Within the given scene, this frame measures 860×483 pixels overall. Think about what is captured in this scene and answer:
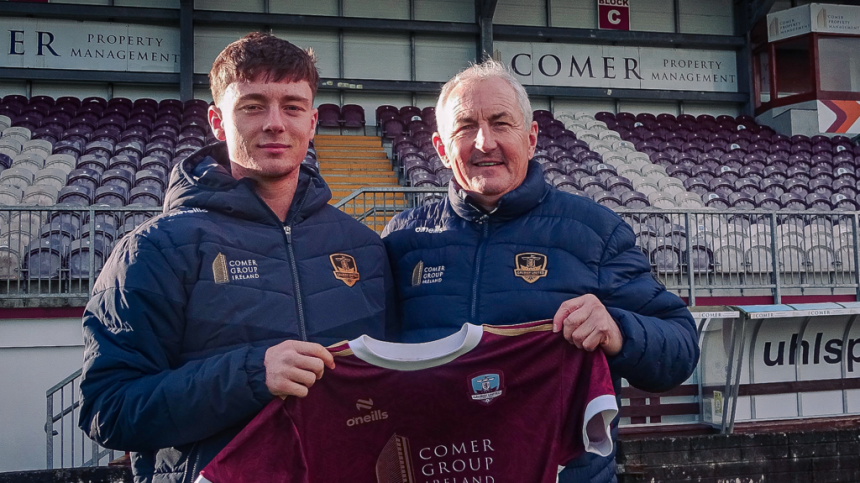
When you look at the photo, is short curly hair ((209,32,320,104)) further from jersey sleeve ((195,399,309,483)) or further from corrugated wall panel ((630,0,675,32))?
corrugated wall panel ((630,0,675,32))

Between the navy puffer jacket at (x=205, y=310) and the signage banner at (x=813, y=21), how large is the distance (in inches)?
656

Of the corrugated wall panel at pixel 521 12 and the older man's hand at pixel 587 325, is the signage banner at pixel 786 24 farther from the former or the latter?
the older man's hand at pixel 587 325

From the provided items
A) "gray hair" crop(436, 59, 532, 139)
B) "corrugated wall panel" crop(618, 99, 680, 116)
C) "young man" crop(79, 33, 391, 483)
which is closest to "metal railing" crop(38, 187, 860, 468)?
"gray hair" crop(436, 59, 532, 139)

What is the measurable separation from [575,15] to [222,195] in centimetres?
1537

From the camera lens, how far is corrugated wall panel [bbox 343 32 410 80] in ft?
48.8

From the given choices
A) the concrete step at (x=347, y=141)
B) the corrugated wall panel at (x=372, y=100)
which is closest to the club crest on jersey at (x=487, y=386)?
the concrete step at (x=347, y=141)

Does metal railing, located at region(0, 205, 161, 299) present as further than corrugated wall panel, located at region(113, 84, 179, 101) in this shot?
No

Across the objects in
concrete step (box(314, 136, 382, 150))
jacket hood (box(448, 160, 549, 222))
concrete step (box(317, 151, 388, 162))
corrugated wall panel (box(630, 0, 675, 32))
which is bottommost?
jacket hood (box(448, 160, 549, 222))

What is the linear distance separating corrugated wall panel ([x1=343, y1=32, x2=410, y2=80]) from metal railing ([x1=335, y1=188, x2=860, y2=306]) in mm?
7236

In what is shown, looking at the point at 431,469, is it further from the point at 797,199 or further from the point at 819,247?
the point at 797,199

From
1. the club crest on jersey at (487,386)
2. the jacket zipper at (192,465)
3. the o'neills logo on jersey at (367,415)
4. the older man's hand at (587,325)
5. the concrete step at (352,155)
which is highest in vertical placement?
the concrete step at (352,155)

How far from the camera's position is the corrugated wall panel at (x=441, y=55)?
1523 centimetres

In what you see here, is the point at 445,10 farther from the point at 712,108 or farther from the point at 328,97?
the point at 712,108

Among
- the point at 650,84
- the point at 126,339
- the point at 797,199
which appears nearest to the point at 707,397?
the point at 126,339
